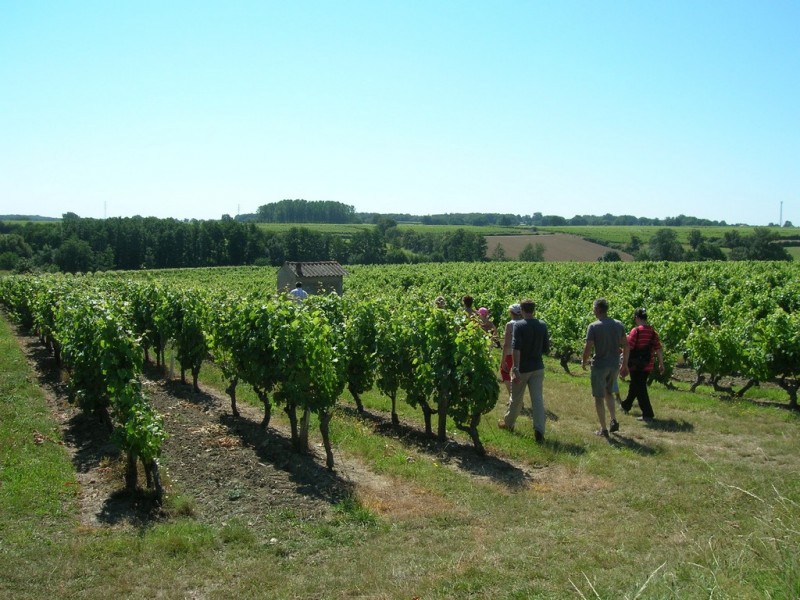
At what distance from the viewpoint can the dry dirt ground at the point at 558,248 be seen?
8406 centimetres

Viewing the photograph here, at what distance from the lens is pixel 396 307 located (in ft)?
41.8

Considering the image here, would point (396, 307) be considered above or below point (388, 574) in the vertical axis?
above

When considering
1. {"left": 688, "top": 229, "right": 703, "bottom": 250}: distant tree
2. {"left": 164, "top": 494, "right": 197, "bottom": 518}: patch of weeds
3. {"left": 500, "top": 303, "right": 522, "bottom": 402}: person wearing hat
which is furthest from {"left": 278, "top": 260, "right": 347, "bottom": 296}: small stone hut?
{"left": 688, "top": 229, "right": 703, "bottom": 250}: distant tree

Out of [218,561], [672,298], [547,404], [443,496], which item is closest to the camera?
[218,561]

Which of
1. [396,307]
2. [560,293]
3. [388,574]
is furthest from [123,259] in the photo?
[388,574]

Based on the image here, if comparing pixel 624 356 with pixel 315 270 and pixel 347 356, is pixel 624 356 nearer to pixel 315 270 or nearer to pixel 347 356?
pixel 347 356

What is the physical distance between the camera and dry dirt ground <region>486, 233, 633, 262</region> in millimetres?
84062

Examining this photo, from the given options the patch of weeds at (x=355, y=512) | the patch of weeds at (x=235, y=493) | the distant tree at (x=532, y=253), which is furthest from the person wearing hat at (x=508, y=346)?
the distant tree at (x=532, y=253)

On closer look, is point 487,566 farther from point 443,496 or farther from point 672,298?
point 672,298

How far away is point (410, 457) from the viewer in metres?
9.11

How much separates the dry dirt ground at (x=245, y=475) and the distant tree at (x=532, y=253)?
74.7m

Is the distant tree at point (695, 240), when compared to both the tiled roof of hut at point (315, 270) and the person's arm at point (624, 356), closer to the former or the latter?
the tiled roof of hut at point (315, 270)

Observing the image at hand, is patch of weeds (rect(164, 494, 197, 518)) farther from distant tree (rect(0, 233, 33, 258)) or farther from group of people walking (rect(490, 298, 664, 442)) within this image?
distant tree (rect(0, 233, 33, 258))

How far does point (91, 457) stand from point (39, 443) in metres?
1.08
